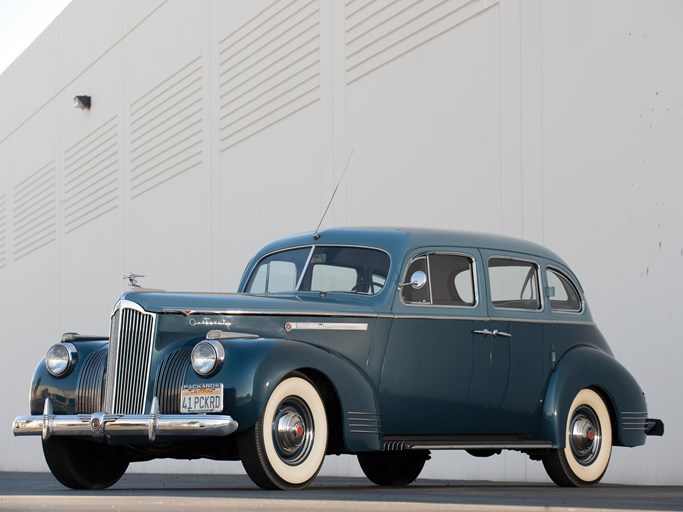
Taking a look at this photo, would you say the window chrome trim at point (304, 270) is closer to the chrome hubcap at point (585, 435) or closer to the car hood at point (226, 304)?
the car hood at point (226, 304)

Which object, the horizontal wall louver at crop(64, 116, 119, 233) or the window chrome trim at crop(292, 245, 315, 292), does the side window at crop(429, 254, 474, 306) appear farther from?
the horizontal wall louver at crop(64, 116, 119, 233)

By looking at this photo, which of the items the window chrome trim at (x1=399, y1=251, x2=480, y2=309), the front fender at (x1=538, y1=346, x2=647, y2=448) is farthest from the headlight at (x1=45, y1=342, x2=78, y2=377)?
the front fender at (x1=538, y1=346, x2=647, y2=448)

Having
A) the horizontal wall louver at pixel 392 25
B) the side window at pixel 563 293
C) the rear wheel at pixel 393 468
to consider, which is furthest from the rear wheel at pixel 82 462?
the horizontal wall louver at pixel 392 25

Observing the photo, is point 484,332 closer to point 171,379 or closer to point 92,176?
point 171,379

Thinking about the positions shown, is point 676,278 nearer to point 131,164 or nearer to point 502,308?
point 502,308

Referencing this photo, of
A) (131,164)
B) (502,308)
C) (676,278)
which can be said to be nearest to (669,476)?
(676,278)

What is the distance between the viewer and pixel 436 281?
8805mm

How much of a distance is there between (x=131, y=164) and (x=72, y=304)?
143 inches

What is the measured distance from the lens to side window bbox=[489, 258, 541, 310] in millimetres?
9352

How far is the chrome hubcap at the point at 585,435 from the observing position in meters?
9.32

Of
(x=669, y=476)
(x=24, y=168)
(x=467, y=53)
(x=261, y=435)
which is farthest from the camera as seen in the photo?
(x=24, y=168)

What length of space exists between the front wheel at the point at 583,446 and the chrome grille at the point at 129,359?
10.3 ft

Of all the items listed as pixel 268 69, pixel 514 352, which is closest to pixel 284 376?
pixel 514 352

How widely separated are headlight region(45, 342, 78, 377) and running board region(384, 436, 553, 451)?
2.22 metres
